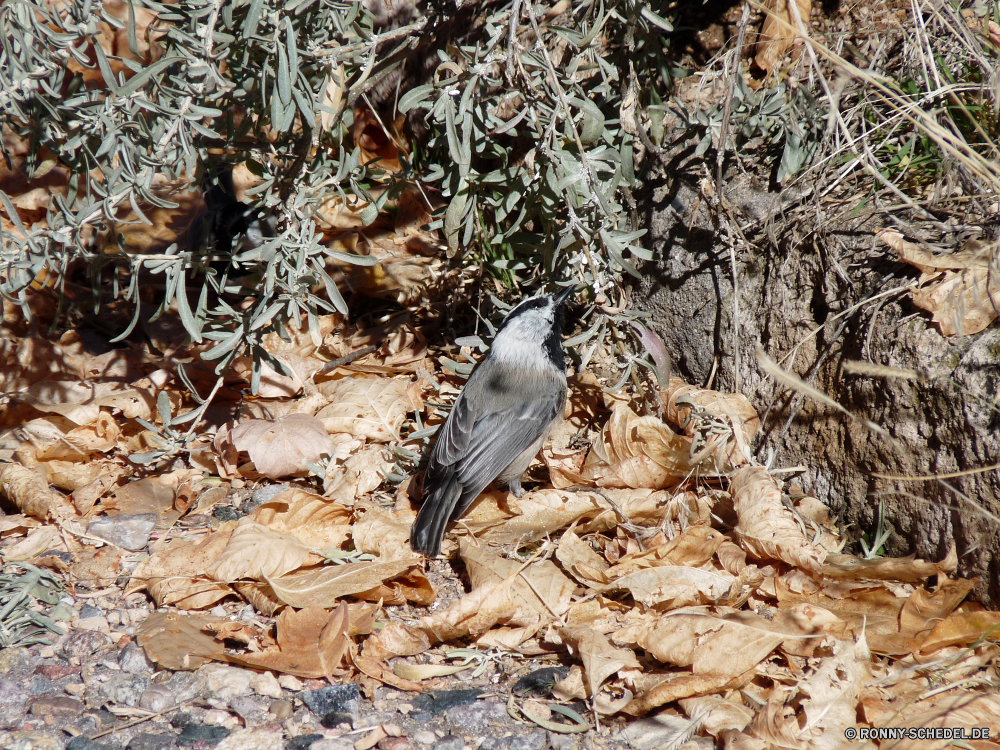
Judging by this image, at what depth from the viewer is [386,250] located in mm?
4652

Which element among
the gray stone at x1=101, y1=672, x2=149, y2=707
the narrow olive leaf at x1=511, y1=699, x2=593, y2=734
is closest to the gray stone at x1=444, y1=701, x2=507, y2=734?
the narrow olive leaf at x1=511, y1=699, x2=593, y2=734

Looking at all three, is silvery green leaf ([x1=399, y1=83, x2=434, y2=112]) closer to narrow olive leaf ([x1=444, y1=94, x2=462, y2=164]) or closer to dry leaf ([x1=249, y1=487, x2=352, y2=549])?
narrow olive leaf ([x1=444, y1=94, x2=462, y2=164])

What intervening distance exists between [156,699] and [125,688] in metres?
0.14

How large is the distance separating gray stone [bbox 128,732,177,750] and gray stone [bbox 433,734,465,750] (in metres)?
0.82

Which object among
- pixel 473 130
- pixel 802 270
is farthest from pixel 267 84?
pixel 802 270

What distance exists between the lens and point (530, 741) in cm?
234

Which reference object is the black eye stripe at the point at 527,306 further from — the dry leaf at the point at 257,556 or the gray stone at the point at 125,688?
the gray stone at the point at 125,688

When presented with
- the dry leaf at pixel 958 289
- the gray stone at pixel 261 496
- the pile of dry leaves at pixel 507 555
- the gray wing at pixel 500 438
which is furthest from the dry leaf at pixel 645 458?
the gray stone at pixel 261 496

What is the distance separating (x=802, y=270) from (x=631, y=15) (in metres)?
1.34

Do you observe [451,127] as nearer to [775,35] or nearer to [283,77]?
[283,77]

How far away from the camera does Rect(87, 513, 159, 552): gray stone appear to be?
130 inches

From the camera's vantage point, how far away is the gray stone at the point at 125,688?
250 centimetres

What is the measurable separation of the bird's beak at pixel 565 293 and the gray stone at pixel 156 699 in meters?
2.32

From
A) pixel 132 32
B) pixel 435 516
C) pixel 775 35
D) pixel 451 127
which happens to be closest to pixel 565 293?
pixel 451 127
